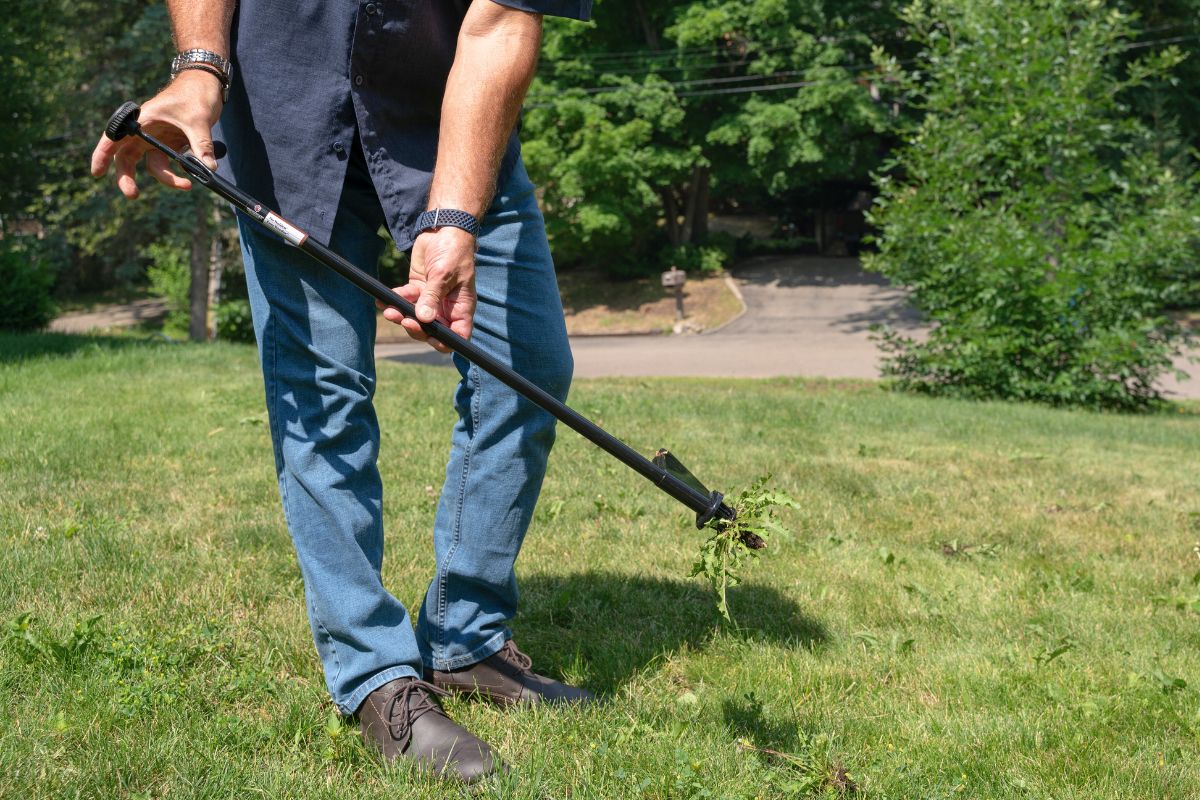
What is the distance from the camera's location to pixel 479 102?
86.0 inches

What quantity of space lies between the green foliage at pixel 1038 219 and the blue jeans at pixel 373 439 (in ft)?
32.1

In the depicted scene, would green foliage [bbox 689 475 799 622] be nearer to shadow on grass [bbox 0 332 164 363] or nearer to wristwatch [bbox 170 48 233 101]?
wristwatch [bbox 170 48 233 101]

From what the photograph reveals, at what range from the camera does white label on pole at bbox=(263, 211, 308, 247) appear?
2.03 m

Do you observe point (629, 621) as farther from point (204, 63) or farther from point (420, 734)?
point (204, 63)

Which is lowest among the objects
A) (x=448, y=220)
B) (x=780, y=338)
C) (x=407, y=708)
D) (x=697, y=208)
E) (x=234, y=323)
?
(x=780, y=338)

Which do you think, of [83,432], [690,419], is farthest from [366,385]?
[690,419]

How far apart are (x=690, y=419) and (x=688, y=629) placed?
4.12 m

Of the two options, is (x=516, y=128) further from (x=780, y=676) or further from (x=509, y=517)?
(x=780, y=676)

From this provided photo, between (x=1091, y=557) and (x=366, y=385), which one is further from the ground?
(x=366, y=385)

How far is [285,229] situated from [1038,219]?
10.9 meters

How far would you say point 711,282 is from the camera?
30.4 m

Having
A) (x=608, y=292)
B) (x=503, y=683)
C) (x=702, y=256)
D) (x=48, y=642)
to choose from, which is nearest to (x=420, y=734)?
(x=503, y=683)

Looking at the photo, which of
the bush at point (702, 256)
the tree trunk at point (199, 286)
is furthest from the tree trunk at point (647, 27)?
the tree trunk at point (199, 286)

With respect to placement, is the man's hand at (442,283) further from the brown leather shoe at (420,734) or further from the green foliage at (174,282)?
the green foliage at (174,282)
